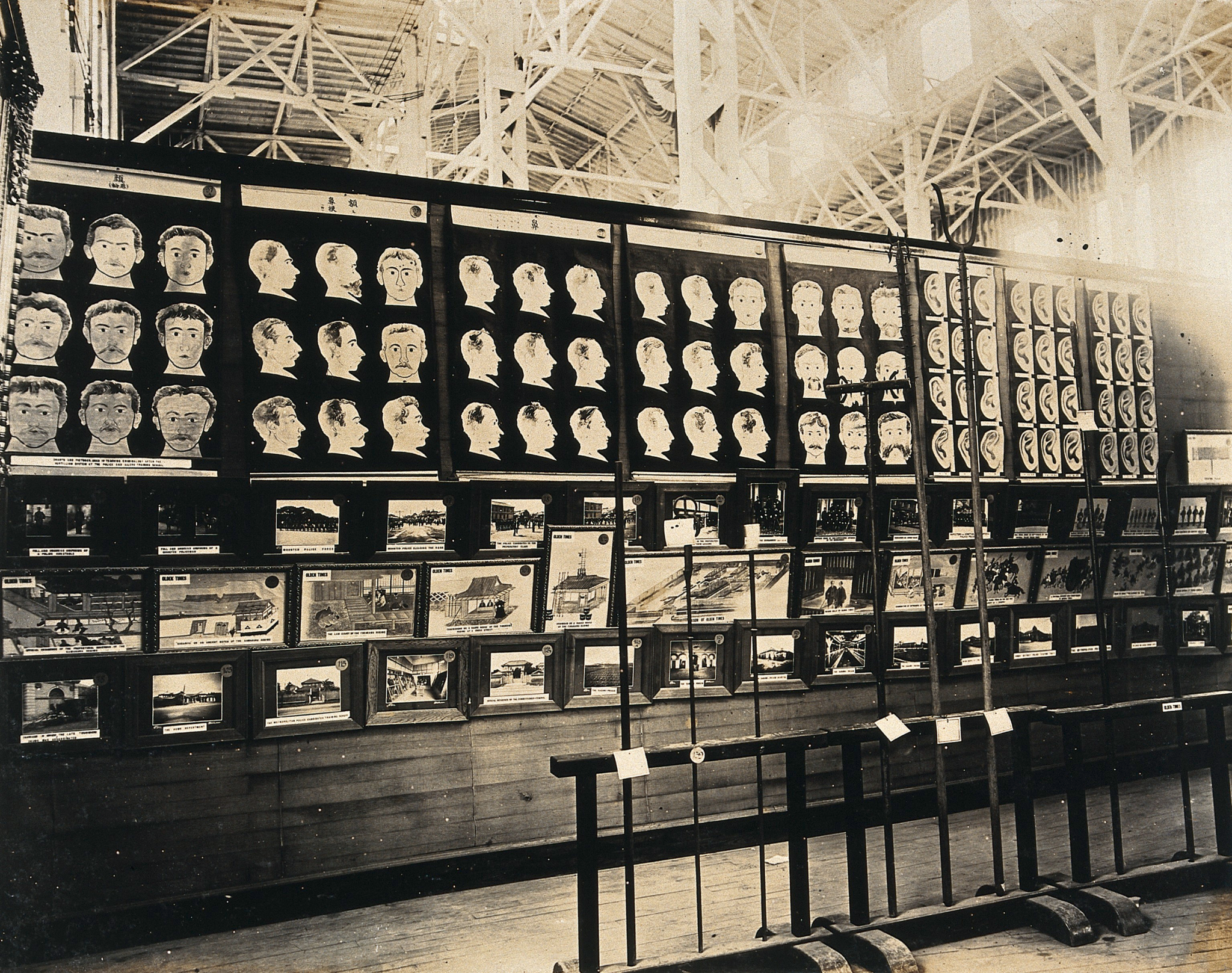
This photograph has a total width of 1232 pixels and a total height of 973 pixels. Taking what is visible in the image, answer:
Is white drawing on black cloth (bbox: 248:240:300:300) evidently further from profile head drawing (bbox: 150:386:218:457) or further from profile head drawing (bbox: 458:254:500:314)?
profile head drawing (bbox: 458:254:500:314)

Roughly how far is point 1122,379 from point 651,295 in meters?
2.91

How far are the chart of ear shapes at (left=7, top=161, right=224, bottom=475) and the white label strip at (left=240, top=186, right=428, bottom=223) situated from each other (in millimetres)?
147

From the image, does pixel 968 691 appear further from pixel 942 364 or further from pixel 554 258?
pixel 554 258

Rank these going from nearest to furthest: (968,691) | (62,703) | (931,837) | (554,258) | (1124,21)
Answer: (62,703)
(554,258)
(931,837)
(968,691)
(1124,21)

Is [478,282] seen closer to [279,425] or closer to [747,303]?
[279,425]

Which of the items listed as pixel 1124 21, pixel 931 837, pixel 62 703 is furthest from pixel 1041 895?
pixel 1124 21

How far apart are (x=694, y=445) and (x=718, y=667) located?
1.01 meters

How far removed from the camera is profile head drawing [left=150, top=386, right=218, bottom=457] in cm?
297

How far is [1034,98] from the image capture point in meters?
10.8

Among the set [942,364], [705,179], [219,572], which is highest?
[705,179]

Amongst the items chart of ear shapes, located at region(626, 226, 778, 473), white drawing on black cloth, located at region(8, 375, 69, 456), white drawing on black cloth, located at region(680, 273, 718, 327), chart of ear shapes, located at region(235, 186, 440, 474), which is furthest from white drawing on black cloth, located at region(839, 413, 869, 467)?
white drawing on black cloth, located at region(8, 375, 69, 456)

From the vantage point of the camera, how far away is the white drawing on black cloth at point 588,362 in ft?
11.6

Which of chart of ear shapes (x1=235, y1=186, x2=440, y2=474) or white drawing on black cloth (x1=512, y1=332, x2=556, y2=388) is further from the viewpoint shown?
white drawing on black cloth (x1=512, y1=332, x2=556, y2=388)

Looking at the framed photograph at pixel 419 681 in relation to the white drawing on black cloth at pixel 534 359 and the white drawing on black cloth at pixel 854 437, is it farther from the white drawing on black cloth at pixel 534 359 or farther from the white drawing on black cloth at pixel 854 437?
the white drawing on black cloth at pixel 854 437
